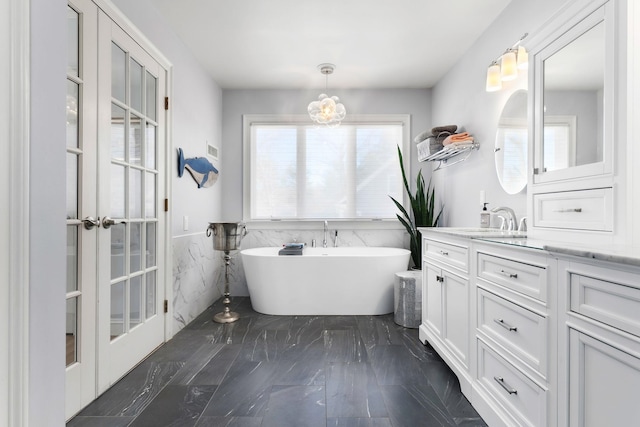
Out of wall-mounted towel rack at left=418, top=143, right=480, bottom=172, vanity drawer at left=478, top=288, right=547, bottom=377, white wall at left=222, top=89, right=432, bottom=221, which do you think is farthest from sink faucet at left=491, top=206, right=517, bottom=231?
white wall at left=222, top=89, right=432, bottom=221

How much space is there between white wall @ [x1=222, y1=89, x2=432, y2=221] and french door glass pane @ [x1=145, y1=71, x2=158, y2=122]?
1.57m

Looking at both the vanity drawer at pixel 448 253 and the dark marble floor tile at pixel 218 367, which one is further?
the dark marble floor tile at pixel 218 367

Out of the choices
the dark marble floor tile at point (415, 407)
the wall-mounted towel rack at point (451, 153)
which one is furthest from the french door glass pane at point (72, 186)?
the wall-mounted towel rack at point (451, 153)

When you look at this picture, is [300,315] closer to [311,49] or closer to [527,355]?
[527,355]

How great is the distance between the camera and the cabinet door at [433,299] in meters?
2.28

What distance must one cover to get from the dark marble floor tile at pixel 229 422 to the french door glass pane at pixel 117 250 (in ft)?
3.23

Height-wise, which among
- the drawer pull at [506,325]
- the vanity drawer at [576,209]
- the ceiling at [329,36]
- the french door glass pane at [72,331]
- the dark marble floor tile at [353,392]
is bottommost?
the dark marble floor tile at [353,392]

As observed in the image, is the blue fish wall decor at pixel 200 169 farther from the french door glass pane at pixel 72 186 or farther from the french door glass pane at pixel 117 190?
the french door glass pane at pixel 72 186

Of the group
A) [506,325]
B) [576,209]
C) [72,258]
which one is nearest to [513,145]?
[576,209]

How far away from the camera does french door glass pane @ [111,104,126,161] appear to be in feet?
6.60

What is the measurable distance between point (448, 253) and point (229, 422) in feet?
5.06

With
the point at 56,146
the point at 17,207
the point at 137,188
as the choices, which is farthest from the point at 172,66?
the point at 17,207

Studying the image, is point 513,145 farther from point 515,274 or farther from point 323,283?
point 323,283

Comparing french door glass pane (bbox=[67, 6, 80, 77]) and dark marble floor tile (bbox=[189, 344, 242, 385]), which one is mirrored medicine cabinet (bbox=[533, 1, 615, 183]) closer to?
dark marble floor tile (bbox=[189, 344, 242, 385])
